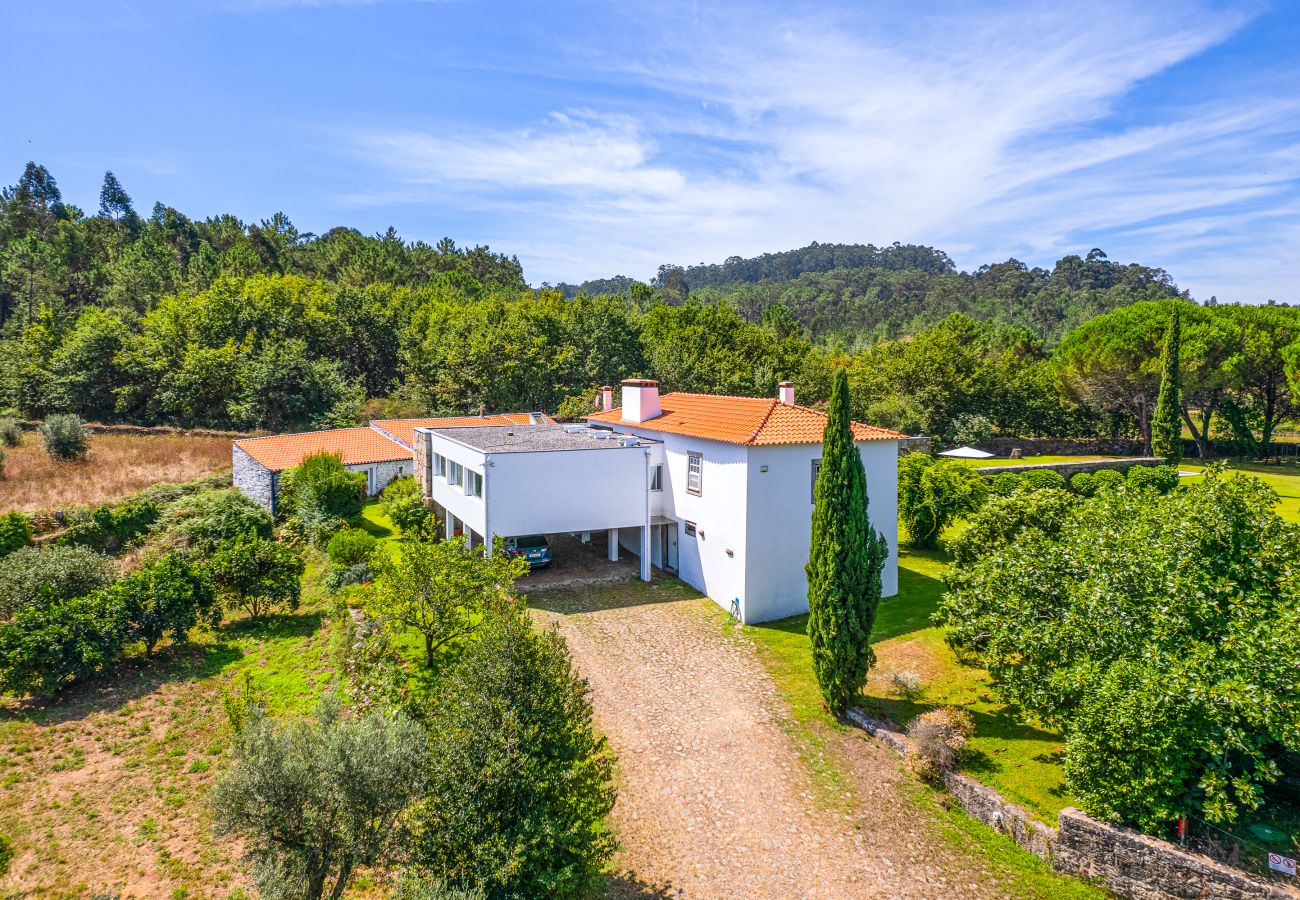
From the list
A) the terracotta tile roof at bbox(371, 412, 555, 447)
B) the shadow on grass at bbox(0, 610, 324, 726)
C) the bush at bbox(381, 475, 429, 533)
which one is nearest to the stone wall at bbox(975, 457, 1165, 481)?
the terracotta tile roof at bbox(371, 412, 555, 447)

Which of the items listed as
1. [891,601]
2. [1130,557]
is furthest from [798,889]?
[891,601]

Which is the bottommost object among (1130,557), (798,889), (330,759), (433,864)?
(798,889)

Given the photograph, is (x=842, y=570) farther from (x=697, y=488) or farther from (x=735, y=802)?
(x=697, y=488)

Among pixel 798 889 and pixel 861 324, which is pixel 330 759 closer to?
pixel 798 889

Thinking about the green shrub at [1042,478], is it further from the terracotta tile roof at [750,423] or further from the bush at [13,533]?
the bush at [13,533]

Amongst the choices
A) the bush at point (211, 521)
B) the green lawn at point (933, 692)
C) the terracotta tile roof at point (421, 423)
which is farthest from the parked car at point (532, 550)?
the terracotta tile roof at point (421, 423)

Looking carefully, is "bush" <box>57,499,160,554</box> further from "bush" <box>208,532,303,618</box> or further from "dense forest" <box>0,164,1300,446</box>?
"dense forest" <box>0,164,1300,446</box>
